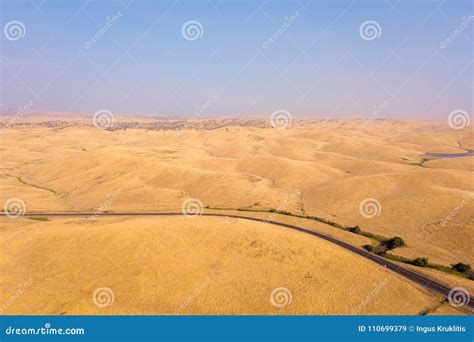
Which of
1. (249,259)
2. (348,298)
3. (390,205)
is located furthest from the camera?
(390,205)

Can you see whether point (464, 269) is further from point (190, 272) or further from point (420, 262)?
point (190, 272)

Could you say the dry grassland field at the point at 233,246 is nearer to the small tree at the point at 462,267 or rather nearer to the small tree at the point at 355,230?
the small tree at the point at 355,230

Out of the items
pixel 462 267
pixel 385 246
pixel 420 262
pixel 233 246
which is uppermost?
pixel 233 246

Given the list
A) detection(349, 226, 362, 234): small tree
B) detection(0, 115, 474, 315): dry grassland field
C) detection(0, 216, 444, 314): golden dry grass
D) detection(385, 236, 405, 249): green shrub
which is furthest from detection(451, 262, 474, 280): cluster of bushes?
detection(349, 226, 362, 234): small tree

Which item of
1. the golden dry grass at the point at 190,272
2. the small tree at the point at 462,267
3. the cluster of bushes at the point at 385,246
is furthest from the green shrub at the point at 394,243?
the golden dry grass at the point at 190,272

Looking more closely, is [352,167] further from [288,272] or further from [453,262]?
[288,272]

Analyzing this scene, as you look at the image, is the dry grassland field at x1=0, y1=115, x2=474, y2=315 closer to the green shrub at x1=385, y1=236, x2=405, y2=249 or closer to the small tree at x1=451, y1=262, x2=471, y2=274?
the green shrub at x1=385, y1=236, x2=405, y2=249

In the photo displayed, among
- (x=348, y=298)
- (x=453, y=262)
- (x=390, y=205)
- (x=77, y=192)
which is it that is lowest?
(x=348, y=298)

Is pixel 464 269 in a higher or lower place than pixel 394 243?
lower

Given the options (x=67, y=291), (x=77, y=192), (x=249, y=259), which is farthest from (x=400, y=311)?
(x=77, y=192)

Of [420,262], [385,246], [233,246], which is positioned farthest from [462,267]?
[233,246]

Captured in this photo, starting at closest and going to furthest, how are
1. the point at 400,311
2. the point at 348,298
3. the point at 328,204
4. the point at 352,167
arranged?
the point at 400,311, the point at 348,298, the point at 328,204, the point at 352,167
